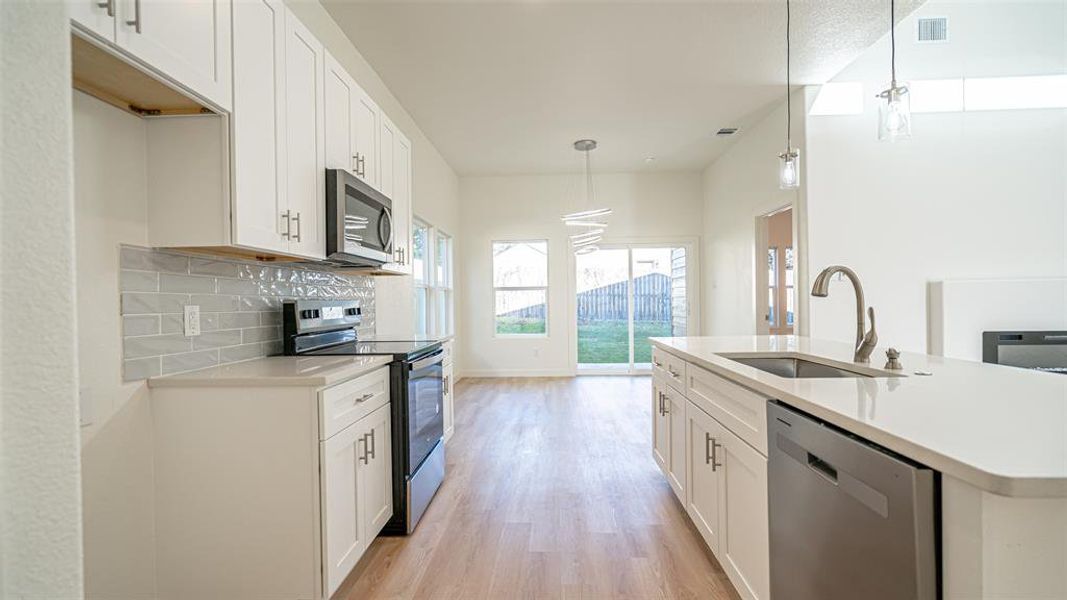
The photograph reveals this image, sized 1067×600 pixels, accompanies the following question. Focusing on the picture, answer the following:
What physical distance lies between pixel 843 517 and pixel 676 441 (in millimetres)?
1365

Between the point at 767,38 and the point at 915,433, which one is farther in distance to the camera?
the point at 767,38

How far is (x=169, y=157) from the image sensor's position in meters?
1.51

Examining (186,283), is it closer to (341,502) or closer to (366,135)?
(341,502)

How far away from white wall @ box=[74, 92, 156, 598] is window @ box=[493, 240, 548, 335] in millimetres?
5260

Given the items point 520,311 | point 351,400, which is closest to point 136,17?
point 351,400

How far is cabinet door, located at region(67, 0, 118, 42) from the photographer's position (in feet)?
3.27

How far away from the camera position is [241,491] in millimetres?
1544

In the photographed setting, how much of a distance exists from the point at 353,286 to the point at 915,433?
2974 millimetres

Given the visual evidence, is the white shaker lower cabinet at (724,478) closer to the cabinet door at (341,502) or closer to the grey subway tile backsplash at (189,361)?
the cabinet door at (341,502)

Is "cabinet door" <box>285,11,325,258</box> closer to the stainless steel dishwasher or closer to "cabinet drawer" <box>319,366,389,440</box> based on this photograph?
"cabinet drawer" <box>319,366,389,440</box>

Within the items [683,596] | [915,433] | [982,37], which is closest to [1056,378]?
[915,433]

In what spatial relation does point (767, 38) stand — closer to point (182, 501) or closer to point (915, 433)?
point (915, 433)

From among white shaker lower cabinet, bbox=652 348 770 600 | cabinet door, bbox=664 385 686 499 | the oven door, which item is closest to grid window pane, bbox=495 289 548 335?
the oven door

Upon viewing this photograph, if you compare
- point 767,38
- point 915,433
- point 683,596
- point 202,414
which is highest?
point 767,38
